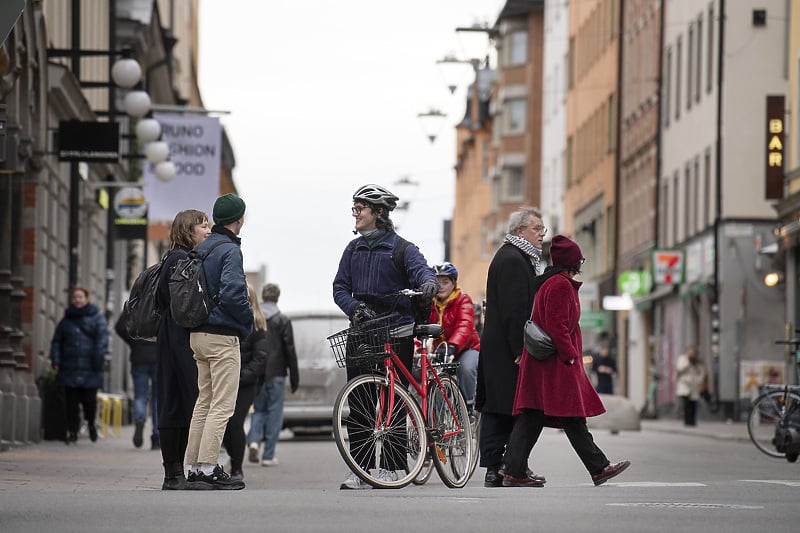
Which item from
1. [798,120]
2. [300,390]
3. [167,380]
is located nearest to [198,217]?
[167,380]

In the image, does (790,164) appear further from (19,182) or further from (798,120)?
(19,182)

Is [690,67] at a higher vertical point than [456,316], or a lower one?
higher

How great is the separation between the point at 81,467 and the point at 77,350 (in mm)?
6891

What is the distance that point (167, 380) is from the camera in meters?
14.1

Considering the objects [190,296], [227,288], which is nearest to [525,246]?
[227,288]

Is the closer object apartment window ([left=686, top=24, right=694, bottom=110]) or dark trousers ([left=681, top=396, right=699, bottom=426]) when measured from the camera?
dark trousers ([left=681, top=396, right=699, bottom=426])

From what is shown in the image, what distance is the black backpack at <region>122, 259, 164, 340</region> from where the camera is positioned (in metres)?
14.0

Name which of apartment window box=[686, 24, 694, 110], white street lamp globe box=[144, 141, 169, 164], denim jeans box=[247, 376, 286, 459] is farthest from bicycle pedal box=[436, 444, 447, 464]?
apartment window box=[686, 24, 694, 110]

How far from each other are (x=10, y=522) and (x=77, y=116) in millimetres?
20967

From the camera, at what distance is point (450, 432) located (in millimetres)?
14211

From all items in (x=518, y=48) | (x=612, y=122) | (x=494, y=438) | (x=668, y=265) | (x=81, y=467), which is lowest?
(x=81, y=467)

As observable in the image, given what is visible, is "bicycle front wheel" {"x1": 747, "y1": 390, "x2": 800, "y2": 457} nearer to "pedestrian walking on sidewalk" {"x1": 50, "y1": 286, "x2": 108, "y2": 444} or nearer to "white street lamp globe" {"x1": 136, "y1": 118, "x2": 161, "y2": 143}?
"pedestrian walking on sidewalk" {"x1": 50, "y1": 286, "x2": 108, "y2": 444}

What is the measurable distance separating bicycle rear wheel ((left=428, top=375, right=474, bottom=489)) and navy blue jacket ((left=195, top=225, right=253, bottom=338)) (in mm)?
1367

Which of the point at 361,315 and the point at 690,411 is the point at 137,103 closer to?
the point at 690,411
